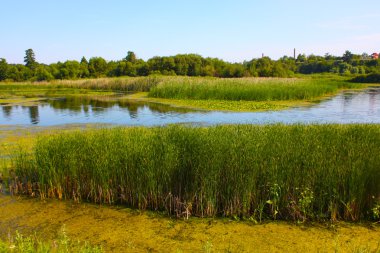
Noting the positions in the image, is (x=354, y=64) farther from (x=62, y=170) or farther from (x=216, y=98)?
(x=62, y=170)

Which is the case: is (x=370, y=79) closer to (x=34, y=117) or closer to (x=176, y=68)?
(x=176, y=68)

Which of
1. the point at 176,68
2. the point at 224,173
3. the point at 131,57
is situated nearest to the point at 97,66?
the point at 131,57

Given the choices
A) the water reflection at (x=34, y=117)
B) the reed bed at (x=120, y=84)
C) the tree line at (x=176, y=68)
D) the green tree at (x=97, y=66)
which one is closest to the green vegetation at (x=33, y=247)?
the water reflection at (x=34, y=117)

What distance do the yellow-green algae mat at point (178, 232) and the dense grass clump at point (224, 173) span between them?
0.87ft

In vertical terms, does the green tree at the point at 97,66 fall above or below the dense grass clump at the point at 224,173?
above

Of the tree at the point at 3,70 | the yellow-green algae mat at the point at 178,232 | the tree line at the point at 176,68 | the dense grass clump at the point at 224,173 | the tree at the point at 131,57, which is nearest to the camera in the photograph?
the yellow-green algae mat at the point at 178,232

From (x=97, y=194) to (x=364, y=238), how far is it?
4905 mm

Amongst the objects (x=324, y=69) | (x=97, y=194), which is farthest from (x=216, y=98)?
(x=324, y=69)

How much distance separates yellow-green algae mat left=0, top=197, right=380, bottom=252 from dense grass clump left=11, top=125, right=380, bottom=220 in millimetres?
265

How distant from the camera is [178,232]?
5.51m

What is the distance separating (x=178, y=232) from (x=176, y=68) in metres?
60.1

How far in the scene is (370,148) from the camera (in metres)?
6.07

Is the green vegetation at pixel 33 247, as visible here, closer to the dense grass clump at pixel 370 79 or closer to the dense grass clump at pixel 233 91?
the dense grass clump at pixel 233 91

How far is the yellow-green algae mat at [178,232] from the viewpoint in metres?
5.04
